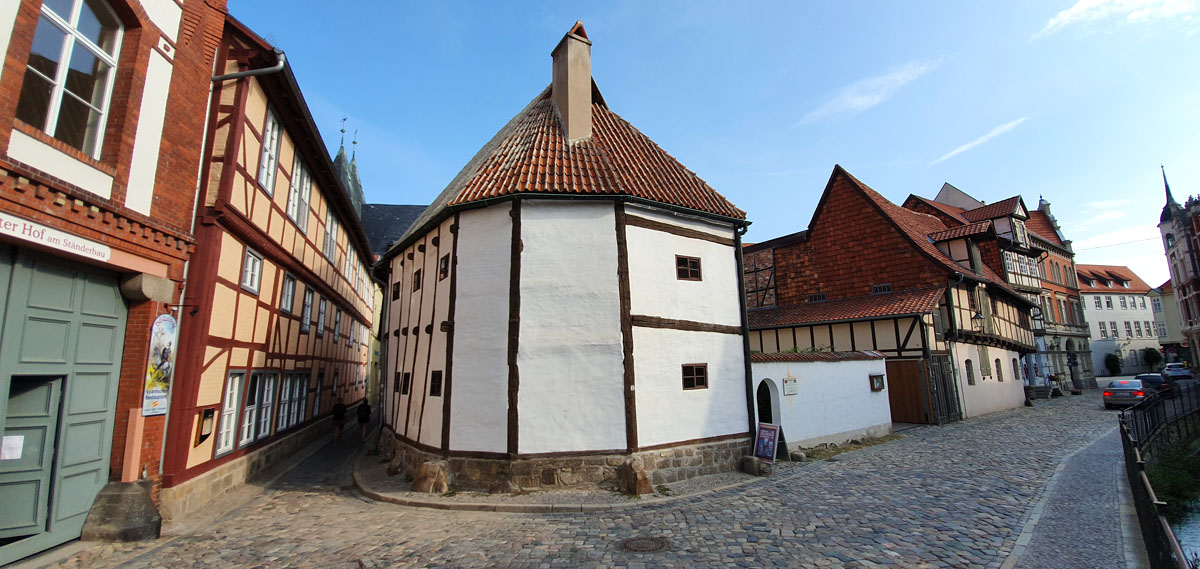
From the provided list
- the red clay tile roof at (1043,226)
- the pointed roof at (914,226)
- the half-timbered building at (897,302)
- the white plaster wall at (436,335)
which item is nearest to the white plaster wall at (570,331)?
the white plaster wall at (436,335)

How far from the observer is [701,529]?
765 cm

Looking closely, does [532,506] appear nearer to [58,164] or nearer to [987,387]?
[58,164]

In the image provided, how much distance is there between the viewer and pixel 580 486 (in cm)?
986

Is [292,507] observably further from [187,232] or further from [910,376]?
[910,376]

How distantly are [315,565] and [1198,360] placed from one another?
225 feet

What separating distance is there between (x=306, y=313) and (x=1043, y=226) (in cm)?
5382

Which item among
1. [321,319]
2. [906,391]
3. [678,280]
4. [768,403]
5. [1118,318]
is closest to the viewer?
[678,280]

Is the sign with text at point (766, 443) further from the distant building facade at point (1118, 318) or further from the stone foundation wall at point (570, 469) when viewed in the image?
the distant building facade at point (1118, 318)

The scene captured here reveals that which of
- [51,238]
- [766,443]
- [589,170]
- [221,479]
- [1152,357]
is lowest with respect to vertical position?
[221,479]

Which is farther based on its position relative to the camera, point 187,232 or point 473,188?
point 473,188

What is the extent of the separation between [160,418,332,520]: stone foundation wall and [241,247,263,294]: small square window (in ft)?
11.4

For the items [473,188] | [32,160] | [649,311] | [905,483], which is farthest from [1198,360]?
[32,160]

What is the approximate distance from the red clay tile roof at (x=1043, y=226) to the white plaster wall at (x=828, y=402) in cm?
3741

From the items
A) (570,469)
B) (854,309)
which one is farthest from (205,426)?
(854,309)
